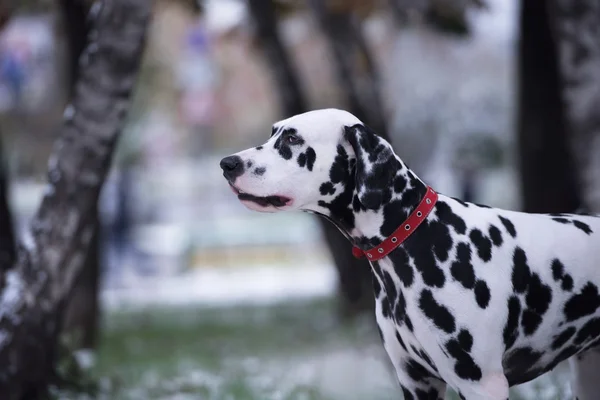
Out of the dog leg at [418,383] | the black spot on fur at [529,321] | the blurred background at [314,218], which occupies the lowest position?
the blurred background at [314,218]

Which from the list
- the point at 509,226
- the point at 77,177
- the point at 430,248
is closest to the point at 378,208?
the point at 430,248

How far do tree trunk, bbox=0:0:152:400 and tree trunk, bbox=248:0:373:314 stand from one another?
5.27 meters

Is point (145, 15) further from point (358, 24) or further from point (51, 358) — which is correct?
point (358, 24)

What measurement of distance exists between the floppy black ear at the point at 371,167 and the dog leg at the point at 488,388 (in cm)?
86

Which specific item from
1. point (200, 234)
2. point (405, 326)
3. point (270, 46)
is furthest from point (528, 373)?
point (200, 234)

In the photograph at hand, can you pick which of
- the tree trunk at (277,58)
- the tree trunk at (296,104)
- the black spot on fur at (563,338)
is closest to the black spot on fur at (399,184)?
the black spot on fur at (563,338)

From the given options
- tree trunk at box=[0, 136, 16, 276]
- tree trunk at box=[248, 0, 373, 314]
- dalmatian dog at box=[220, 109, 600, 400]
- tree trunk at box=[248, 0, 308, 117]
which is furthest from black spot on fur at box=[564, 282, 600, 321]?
tree trunk at box=[248, 0, 308, 117]

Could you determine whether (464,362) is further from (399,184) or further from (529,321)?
(399,184)

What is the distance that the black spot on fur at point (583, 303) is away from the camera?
422cm

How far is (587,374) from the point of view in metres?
4.70

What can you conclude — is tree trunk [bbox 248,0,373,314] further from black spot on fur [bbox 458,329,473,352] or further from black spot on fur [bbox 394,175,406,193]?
black spot on fur [bbox 458,329,473,352]

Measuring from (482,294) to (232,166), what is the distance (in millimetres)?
1217

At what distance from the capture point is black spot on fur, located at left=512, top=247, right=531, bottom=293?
4.08 meters

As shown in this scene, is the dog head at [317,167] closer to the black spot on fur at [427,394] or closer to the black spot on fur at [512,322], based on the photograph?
the black spot on fur at [512,322]
